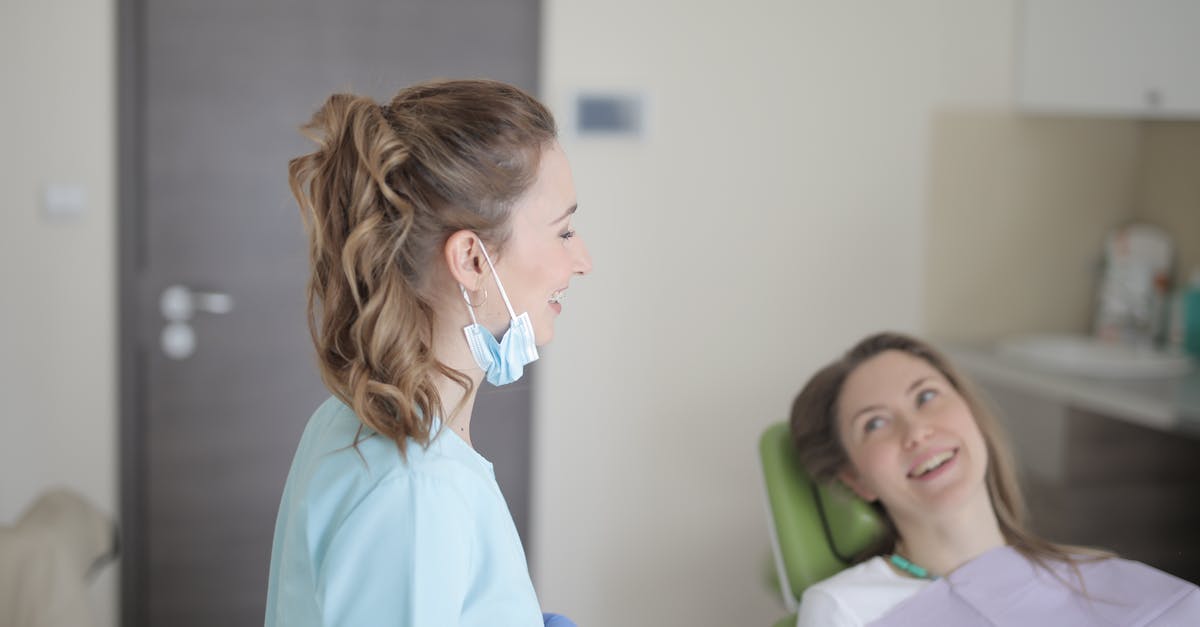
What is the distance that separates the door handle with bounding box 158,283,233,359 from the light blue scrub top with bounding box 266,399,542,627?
4.49 feet

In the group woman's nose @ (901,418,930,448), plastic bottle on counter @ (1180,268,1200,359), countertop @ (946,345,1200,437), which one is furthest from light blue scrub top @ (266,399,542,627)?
plastic bottle on counter @ (1180,268,1200,359)

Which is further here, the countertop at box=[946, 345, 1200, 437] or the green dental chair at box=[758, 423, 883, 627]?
the countertop at box=[946, 345, 1200, 437]

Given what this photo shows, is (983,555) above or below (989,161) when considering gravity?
below

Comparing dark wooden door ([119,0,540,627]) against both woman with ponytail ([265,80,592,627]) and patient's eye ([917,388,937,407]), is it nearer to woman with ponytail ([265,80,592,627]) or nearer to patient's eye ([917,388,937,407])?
patient's eye ([917,388,937,407])

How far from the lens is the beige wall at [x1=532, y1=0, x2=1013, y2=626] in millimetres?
2447

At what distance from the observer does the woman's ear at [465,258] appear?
40.4 inches

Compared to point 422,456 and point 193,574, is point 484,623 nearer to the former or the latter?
point 422,456

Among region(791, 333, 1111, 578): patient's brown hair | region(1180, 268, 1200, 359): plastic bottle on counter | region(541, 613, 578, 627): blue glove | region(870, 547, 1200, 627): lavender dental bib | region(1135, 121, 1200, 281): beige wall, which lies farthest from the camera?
region(1135, 121, 1200, 281): beige wall

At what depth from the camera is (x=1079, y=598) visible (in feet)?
5.04

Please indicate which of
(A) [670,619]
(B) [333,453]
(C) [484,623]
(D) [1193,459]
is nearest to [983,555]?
(A) [670,619]

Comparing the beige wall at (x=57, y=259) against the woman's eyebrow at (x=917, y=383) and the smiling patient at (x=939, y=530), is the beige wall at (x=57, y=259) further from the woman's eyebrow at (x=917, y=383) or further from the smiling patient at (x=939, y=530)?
the woman's eyebrow at (x=917, y=383)

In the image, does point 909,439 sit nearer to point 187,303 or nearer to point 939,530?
point 939,530

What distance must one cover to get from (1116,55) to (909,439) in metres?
1.48

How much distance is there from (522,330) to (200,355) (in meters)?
1.47
